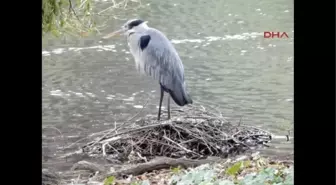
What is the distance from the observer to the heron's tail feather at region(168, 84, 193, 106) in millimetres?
2186

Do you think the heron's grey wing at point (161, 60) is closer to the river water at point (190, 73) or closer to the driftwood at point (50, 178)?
the river water at point (190, 73)

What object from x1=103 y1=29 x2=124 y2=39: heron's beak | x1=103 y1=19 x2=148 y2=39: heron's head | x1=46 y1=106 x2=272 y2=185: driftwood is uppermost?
x1=103 y1=19 x2=148 y2=39: heron's head

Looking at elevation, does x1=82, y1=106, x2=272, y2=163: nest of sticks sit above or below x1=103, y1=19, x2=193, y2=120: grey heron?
below

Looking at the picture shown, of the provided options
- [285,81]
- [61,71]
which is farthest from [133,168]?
[285,81]

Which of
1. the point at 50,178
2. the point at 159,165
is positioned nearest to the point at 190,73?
the point at 159,165

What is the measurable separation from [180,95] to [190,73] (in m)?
0.09

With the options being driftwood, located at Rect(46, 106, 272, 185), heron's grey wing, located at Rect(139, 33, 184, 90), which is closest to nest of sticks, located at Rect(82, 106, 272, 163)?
driftwood, located at Rect(46, 106, 272, 185)

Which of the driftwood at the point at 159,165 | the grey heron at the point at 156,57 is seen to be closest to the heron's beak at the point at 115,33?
the grey heron at the point at 156,57

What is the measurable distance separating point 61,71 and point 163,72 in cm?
40

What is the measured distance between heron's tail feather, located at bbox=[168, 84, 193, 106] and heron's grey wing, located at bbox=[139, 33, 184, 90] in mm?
19

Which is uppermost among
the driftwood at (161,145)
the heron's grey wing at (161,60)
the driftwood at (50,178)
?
the heron's grey wing at (161,60)

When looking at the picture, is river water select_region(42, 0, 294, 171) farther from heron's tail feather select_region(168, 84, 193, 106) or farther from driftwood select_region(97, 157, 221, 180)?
driftwood select_region(97, 157, 221, 180)

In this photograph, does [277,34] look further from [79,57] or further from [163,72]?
[79,57]

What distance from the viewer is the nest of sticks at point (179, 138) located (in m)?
2.16
